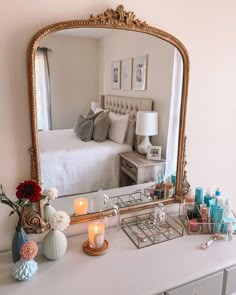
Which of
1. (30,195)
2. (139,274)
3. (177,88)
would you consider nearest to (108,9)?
(177,88)

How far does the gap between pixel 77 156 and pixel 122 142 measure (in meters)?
0.26

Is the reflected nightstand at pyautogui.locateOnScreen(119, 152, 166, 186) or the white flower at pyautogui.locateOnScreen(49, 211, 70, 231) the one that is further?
the reflected nightstand at pyautogui.locateOnScreen(119, 152, 166, 186)

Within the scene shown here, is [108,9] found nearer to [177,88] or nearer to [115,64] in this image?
[115,64]

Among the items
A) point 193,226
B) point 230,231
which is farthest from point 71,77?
point 230,231

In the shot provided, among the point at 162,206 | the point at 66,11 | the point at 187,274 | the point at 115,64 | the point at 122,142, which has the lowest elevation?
the point at 187,274

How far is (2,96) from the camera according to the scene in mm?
1067

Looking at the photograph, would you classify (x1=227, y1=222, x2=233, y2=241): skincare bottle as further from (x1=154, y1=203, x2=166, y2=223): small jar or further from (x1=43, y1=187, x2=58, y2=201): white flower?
(x1=43, y1=187, x2=58, y2=201): white flower

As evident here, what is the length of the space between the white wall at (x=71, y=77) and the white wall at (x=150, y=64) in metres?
0.06

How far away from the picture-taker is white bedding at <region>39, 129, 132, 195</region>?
1.21m

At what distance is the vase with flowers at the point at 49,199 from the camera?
3.85 feet

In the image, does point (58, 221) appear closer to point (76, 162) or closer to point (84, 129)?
point (76, 162)

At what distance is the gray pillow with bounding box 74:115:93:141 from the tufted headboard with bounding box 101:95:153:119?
0.12 metres

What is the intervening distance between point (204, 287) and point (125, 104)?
96cm

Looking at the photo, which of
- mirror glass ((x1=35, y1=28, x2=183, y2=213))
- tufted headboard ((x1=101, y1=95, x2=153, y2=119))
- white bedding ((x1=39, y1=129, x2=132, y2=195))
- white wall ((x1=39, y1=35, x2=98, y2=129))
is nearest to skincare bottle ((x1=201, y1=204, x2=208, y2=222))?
mirror glass ((x1=35, y1=28, x2=183, y2=213))
